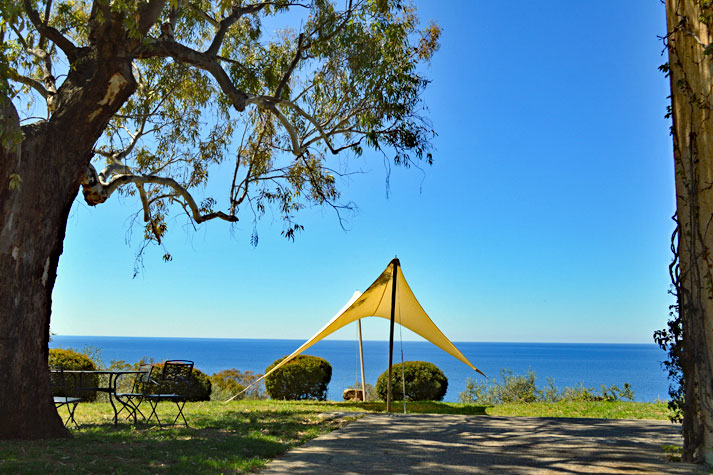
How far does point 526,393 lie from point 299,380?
179 inches

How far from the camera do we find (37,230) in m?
4.68

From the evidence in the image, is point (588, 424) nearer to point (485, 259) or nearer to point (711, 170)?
point (711, 170)

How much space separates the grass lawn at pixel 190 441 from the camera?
11.5 ft

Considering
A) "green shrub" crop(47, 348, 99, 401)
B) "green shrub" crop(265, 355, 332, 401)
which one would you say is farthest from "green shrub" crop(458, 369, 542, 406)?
"green shrub" crop(47, 348, 99, 401)

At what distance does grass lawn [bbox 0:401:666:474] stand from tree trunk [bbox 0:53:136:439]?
1.18ft

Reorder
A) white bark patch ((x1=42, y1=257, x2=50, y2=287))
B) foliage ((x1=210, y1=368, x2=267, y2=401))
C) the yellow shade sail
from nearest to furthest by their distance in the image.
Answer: white bark patch ((x1=42, y1=257, x2=50, y2=287)) < the yellow shade sail < foliage ((x1=210, y1=368, x2=267, y2=401))

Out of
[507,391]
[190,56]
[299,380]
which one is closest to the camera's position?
[190,56]

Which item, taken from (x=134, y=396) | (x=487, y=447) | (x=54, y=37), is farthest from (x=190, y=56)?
(x=487, y=447)

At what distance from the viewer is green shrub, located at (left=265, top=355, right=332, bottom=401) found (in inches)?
384

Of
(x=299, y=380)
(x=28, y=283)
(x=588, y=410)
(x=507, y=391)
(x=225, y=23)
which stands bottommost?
(x=507, y=391)

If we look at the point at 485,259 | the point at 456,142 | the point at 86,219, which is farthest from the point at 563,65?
the point at 485,259

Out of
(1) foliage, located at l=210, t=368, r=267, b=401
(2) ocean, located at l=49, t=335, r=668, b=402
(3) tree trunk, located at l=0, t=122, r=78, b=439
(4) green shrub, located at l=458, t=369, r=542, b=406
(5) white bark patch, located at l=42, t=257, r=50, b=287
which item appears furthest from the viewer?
(2) ocean, located at l=49, t=335, r=668, b=402

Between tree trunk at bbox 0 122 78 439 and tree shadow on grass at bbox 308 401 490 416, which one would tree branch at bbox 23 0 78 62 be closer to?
tree trunk at bbox 0 122 78 439

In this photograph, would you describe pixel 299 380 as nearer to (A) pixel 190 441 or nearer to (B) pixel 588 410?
(B) pixel 588 410
